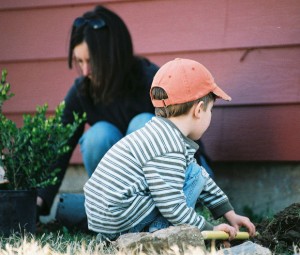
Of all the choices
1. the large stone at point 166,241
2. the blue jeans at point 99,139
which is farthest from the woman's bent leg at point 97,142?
the large stone at point 166,241

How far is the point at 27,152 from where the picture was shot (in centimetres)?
317

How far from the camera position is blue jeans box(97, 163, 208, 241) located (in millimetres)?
2770

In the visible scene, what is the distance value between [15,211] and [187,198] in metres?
0.79

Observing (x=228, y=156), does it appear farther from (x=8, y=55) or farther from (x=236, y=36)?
(x=8, y=55)

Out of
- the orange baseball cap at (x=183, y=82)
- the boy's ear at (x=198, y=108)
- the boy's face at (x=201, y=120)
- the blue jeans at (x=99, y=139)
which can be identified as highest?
the orange baseball cap at (x=183, y=82)

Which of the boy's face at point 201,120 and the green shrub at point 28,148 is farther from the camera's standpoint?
the green shrub at point 28,148

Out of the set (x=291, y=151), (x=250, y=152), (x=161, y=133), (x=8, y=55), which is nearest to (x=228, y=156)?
(x=250, y=152)

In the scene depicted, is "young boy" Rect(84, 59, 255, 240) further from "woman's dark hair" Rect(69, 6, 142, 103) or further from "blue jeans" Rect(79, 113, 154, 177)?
"woman's dark hair" Rect(69, 6, 142, 103)

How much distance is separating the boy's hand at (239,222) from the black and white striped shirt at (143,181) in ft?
0.66

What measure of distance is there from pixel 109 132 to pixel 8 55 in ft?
3.72

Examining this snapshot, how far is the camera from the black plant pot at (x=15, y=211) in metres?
3.00

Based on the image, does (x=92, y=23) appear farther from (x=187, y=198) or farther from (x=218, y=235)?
(x=218, y=235)

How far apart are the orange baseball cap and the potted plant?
66 cm

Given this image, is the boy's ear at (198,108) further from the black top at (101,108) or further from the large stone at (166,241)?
the black top at (101,108)
